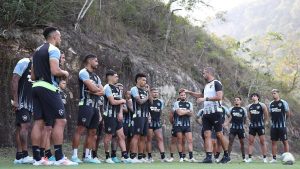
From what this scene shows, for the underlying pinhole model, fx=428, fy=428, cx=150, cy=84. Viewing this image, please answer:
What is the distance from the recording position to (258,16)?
12562 centimetres

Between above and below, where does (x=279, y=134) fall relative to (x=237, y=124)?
below

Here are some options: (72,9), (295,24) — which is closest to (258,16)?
(295,24)

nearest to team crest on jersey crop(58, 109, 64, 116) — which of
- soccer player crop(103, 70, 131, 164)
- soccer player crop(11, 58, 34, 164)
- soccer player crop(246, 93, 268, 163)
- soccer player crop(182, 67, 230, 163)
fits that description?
soccer player crop(11, 58, 34, 164)

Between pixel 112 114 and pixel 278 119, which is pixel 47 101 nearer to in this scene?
Answer: pixel 112 114

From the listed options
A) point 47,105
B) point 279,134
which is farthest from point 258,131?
point 47,105

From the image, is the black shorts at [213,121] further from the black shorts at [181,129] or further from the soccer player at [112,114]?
the black shorts at [181,129]

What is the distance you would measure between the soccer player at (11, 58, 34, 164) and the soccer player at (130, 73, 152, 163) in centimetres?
321

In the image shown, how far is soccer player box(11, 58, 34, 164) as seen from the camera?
27.8 ft

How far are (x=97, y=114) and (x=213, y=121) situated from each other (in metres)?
2.88

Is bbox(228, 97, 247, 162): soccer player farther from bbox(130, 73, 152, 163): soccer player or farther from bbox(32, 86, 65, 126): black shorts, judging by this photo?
bbox(32, 86, 65, 126): black shorts

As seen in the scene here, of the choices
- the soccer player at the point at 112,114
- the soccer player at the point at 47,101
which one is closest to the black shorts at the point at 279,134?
the soccer player at the point at 112,114

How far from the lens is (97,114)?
952cm

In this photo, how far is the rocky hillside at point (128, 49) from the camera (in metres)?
13.1

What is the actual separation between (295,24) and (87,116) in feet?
301
